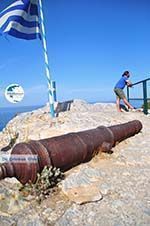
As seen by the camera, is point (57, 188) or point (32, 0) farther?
point (32, 0)

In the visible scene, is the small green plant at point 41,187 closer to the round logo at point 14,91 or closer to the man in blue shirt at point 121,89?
the round logo at point 14,91

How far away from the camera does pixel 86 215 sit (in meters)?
4.75

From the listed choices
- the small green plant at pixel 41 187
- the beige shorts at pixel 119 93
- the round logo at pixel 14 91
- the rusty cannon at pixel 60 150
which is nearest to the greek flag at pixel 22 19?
the round logo at pixel 14 91

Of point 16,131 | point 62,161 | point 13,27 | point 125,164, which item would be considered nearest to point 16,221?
point 62,161

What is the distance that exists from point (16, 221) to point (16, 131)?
20.1 feet

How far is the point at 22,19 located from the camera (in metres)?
11.1

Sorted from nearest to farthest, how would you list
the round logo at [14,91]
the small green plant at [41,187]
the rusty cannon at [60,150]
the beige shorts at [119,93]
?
1. the rusty cannon at [60,150]
2. the small green plant at [41,187]
3. the round logo at [14,91]
4. the beige shorts at [119,93]

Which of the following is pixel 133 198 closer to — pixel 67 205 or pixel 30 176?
pixel 67 205

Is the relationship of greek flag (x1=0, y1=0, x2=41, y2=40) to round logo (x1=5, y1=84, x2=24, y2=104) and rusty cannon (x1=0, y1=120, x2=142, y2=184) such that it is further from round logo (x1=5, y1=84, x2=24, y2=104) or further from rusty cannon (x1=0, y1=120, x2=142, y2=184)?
rusty cannon (x1=0, y1=120, x2=142, y2=184)

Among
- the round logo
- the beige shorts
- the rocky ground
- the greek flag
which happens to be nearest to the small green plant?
the rocky ground

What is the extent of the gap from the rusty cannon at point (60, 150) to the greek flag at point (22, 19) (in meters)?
5.13

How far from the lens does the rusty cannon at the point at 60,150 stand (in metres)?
4.90

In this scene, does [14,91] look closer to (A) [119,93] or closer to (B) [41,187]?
(B) [41,187]

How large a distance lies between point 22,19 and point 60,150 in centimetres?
681
